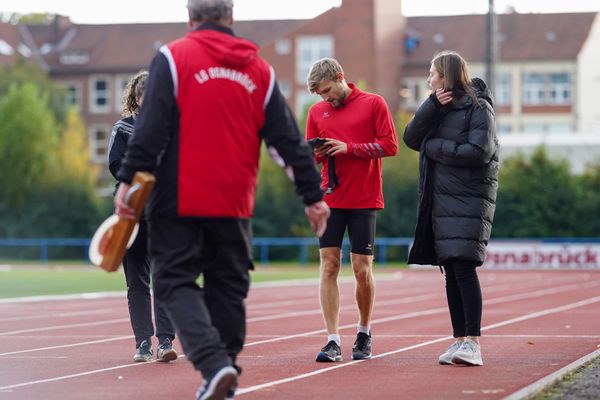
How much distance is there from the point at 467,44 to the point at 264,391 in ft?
257

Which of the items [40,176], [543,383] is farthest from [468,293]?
[40,176]

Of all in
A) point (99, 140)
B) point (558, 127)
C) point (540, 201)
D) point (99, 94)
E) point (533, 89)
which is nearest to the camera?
point (540, 201)

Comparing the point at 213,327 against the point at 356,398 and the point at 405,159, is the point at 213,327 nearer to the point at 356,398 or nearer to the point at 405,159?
the point at 356,398

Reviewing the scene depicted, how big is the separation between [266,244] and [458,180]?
38.9 metres

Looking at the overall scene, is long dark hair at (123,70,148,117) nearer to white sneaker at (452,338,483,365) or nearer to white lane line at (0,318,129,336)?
white sneaker at (452,338,483,365)

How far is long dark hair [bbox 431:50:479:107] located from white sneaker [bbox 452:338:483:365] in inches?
65.3

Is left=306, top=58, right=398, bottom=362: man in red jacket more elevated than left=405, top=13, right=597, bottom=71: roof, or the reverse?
left=405, top=13, right=597, bottom=71: roof

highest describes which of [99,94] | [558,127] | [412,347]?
[99,94]

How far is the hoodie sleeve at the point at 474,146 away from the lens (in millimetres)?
9648

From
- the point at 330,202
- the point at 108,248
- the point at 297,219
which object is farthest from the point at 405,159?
the point at 108,248

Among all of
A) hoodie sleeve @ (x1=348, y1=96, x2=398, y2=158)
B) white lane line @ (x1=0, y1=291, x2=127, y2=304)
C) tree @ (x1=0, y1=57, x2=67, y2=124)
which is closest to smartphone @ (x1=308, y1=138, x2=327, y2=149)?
hoodie sleeve @ (x1=348, y1=96, x2=398, y2=158)

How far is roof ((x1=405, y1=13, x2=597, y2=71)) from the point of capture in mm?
82938

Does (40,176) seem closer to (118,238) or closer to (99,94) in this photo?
(99,94)

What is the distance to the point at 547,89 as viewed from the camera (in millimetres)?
82562
